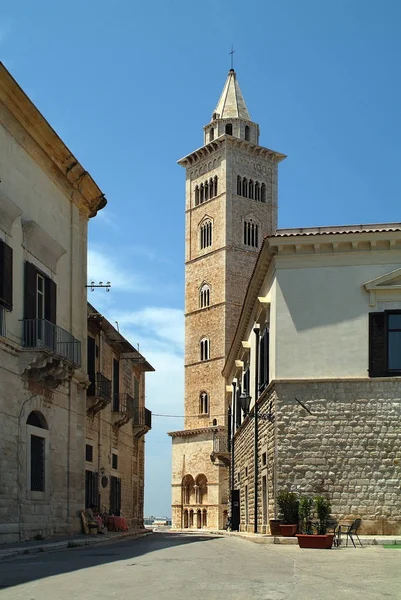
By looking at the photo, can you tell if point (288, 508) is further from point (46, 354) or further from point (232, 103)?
point (232, 103)

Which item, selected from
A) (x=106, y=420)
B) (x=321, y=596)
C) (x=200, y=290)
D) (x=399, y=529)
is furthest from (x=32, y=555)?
(x=200, y=290)

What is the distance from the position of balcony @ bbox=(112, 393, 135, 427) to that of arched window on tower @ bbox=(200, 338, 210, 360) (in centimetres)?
4075

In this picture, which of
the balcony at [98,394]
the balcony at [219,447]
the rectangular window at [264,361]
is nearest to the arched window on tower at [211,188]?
the balcony at [219,447]

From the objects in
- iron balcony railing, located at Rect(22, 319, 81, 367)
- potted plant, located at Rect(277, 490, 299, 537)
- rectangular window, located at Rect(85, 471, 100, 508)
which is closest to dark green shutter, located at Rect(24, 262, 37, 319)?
iron balcony railing, located at Rect(22, 319, 81, 367)

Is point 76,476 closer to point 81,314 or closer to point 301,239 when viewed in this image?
point 81,314

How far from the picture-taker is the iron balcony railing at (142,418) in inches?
1654

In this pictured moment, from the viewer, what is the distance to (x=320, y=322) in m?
25.3

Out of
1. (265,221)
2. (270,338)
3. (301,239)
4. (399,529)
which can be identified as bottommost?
(399,529)

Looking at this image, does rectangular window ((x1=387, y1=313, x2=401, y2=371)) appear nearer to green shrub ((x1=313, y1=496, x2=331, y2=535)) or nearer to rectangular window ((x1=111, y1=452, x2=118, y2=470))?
green shrub ((x1=313, y1=496, x2=331, y2=535))

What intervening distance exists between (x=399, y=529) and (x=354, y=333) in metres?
5.38

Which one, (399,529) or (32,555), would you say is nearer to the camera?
(32,555)

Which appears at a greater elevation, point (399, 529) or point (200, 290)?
point (200, 290)

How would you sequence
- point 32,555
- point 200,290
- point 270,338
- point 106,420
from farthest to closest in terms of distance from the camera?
point 200,290, point 106,420, point 270,338, point 32,555

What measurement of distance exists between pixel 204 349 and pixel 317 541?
60.6 m
